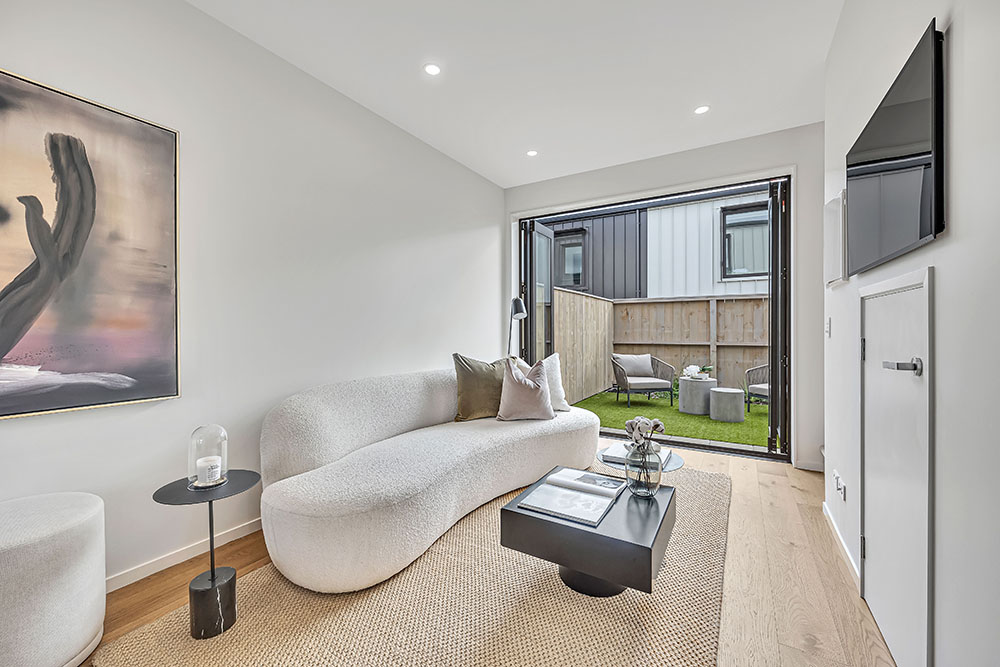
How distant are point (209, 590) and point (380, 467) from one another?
2.62 feet

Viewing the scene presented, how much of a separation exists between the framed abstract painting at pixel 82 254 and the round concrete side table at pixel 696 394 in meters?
5.14

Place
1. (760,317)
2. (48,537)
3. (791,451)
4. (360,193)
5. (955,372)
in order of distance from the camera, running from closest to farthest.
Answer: (955,372), (48,537), (360,193), (791,451), (760,317)

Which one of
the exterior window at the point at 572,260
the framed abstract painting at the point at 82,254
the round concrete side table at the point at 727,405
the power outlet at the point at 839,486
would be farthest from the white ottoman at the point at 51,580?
the exterior window at the point at 572,260

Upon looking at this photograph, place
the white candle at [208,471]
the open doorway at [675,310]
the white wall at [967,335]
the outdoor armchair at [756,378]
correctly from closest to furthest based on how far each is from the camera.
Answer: the white wall at [967,335] → the white candle at [208,471] → the open doorway at [675,310] → the outdoor armchair at [756,378]

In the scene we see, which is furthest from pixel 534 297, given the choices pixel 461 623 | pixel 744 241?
pixel 744 241

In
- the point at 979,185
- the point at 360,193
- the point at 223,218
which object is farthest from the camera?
the point at 360,193

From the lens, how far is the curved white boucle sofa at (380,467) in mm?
1804

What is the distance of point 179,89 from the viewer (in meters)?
2.09

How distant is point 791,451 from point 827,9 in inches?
118

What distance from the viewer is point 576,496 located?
6.40ft

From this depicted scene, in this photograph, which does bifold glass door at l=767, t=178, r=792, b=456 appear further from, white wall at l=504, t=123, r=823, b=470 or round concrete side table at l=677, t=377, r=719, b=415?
round concrete side table at l=677, t=377, r=719, b=415

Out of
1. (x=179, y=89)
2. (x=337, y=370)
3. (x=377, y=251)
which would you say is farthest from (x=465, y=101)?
(x=337, y=370)

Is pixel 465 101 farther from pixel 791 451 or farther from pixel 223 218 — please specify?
pixel 791 451

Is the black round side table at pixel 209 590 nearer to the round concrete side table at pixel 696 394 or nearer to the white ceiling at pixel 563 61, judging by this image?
the white ceiling at pixel 563 61
